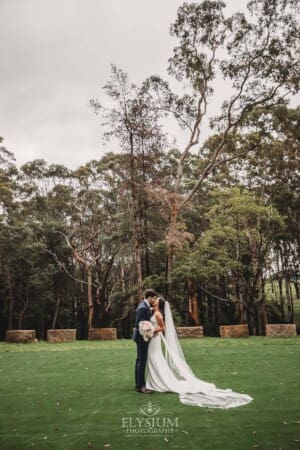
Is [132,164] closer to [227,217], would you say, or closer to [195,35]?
[227,217]

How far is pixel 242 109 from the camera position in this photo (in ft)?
66.1

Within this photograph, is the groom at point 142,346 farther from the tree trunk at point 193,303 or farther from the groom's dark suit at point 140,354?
the tree trunk at point 193,303

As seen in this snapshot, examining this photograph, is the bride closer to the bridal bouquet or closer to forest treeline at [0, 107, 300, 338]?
the bridal bouquet

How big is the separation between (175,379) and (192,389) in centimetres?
50

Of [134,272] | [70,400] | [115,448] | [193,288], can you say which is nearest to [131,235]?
[134,272]

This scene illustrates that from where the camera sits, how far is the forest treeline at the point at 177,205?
19438 mm

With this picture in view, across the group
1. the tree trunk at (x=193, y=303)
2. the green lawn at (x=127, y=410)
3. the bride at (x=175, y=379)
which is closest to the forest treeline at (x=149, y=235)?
the tree trunk at (x=193, y=303)

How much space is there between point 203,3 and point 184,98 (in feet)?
15.2

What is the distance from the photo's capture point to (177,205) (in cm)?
1925

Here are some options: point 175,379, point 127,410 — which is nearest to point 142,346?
point 175,379

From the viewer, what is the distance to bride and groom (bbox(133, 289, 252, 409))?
5.65 metres

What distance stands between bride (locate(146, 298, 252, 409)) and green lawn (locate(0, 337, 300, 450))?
8.8 inches

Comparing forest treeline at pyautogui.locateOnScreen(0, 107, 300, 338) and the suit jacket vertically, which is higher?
forest treeline at pyautogui.locateOnScreen(0, 107, 300, 338)

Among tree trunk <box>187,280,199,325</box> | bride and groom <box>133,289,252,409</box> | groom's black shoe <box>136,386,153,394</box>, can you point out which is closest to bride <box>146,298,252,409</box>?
bride and groom <box>133,289,252,409</box>
